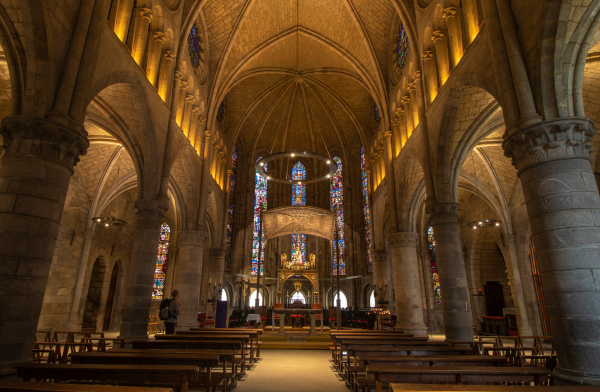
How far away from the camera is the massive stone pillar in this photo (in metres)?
14.6

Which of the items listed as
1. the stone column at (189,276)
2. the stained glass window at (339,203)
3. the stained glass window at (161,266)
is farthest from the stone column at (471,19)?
the stained glass window at (161,266)

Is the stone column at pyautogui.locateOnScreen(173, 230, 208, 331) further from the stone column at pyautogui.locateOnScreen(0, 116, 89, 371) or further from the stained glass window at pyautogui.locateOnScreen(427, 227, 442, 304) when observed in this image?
the stained glass window at pyautogui.locateOnScreen(427, 227, 442, 304)

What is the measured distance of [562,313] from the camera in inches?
205

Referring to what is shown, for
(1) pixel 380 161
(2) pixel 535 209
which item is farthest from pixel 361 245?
(2) pixel 535 209

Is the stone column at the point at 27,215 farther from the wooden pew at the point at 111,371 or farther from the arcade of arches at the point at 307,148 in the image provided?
the wooden pew at the point at 111,371

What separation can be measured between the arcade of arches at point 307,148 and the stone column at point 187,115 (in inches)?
4.1

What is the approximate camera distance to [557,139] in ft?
18.6

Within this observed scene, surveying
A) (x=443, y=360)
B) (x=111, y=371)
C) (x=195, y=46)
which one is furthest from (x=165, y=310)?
(x=195, y=46)

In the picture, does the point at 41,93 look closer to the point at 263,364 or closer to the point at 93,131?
the point at 263,364

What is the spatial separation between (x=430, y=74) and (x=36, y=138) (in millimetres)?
11514

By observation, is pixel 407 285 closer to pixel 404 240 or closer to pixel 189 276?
pixel 404 240

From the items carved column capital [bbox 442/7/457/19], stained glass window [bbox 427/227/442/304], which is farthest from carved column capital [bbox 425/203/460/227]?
stained glass window [bbox 427/227/442/304]

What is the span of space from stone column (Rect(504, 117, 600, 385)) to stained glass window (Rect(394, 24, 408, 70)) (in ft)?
36.0

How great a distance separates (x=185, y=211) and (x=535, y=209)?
1376 cm
